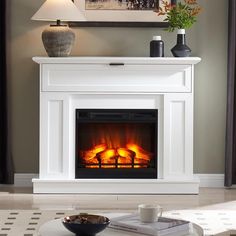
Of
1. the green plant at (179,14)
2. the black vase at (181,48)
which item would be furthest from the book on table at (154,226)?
the green plant at (179,14)

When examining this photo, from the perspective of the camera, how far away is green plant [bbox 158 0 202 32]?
5.91 metres

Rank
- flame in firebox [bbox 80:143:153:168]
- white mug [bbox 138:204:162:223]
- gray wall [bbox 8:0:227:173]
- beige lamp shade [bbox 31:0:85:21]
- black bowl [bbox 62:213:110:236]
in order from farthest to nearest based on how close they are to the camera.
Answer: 1. gray wall [bbox 8:0:227:173]
2. flame in firebox [bbox 80:143:153:168]
3. beige lamp shade [bbox 31:0:85:21]
4. white mug [bbox 138:204:162:223]
5. black bowl [bbox 62:213:110:236]

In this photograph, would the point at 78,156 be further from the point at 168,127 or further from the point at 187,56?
the point at 187,56

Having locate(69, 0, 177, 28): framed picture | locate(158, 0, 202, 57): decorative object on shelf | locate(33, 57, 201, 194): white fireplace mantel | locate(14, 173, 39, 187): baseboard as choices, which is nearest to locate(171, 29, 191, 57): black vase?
locate(158, 0, 202, 57): decorative object on shelf

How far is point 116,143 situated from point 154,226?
9.26 ft

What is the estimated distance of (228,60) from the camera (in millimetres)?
6059

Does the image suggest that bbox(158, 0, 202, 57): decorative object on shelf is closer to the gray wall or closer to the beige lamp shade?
the gray wall

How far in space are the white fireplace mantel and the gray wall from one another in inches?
14.2

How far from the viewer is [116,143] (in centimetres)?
602

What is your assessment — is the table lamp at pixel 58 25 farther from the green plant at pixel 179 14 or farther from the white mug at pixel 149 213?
the white mug at pixel 149 213

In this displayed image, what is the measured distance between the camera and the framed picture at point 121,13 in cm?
605

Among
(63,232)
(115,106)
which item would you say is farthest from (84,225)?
(115,106)

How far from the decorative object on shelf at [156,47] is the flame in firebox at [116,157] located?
0.78 m

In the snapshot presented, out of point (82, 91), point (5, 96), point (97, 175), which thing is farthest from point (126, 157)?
point (5, 96)
